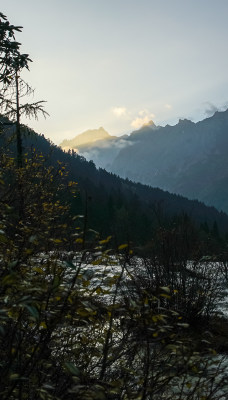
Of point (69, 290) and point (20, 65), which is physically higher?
point (20, 65)

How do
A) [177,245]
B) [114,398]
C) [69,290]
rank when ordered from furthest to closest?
[177,245]
[114,398]
[69,290]

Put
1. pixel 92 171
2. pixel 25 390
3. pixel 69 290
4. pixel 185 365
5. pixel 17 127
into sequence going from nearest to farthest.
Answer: pixel 69 290
pixel 185 365
pixel 25 390
pixel 17 127
pixel 92 171

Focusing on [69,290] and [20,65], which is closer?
[69,290]

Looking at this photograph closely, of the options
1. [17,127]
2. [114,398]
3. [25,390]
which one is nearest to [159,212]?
[114,398]

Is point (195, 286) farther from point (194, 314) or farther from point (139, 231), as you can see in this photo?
point (139, 231)

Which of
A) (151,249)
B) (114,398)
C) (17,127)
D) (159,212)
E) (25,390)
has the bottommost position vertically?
(114,398)

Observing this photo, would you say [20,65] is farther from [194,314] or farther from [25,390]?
[25,390]

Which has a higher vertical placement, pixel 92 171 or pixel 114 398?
pixel 92 171

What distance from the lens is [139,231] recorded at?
72.8 meters

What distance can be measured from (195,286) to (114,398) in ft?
12.4

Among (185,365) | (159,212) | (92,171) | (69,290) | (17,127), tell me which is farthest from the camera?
(92,171)

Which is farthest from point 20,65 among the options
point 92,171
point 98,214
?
point 92,171

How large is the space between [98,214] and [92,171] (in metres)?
78.9

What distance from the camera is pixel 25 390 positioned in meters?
2.63
